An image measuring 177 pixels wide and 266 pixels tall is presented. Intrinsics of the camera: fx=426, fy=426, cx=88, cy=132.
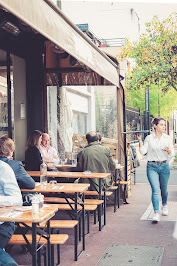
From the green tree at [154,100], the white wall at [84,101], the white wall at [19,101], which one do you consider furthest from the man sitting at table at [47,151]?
the green tree at [154,100]

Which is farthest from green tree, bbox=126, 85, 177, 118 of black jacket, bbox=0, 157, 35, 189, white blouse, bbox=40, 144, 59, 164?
black jacket, bbox=0, 157, 35, 189

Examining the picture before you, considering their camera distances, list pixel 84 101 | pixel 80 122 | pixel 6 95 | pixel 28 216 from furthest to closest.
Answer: pixel 84 101 → pixel 80 122 → pixel 6 95 → pixel 28 216

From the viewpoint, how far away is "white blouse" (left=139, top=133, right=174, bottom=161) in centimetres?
733

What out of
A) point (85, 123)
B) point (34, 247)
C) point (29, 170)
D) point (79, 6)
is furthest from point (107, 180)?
point (79, 6)

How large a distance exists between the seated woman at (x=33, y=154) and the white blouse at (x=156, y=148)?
1787mm

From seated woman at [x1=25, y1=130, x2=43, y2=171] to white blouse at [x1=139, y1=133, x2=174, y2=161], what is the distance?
1787 millimetres

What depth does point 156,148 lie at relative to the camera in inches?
288

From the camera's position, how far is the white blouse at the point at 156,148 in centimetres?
733

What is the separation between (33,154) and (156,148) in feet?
6.89

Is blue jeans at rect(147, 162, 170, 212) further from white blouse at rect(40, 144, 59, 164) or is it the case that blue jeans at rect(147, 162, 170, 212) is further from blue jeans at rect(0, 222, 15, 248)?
blue jeans at rect(0, 222, 15, 248)

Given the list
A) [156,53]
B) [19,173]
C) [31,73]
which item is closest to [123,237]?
[19,173]

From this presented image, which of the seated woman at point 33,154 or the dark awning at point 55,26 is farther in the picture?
the seated woman at point 33,154

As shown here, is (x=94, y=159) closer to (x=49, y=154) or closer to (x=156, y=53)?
(x=49, y=154)

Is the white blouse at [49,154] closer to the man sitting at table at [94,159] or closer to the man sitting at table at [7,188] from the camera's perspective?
the man sitting at table at [94,159]
